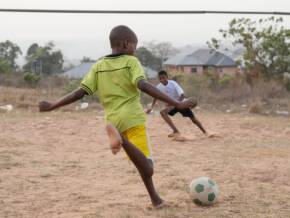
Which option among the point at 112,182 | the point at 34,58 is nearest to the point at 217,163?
the point at 112,182

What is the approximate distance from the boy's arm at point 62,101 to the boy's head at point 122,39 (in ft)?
1.42

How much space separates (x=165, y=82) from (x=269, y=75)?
9939mm

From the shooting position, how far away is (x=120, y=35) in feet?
12.9

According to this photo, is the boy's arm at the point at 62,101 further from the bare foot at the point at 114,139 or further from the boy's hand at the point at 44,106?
the bare foot at the point at 114,139

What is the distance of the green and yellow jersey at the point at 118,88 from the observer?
3.88m

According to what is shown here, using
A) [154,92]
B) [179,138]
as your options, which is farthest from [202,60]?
[154,92]

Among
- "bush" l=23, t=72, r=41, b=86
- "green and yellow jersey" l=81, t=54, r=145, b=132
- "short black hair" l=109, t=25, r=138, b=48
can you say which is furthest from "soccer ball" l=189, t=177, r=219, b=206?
"bush" l=23, t=72, r=41, b=86

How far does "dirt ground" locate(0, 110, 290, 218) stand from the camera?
4.35 metres

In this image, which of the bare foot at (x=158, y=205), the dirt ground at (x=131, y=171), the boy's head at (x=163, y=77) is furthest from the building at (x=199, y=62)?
the bare foot at (x=158, y=205)

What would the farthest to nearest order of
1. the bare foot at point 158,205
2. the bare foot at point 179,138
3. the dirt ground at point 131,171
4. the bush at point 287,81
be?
the bush at point 287,81 → the bare foot at point 179,138 → the dirt ground at point 131,171 → the bare foot at point 158,205

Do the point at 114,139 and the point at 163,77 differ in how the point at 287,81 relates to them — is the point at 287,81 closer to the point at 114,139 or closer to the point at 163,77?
the point at 163,77

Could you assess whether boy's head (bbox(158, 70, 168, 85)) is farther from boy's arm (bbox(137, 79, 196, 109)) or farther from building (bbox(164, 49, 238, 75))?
building (bbox(164, 49, 238, 75))

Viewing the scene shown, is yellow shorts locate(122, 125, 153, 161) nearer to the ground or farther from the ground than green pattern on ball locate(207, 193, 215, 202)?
farther from the ground

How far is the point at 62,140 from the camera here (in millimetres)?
8945
